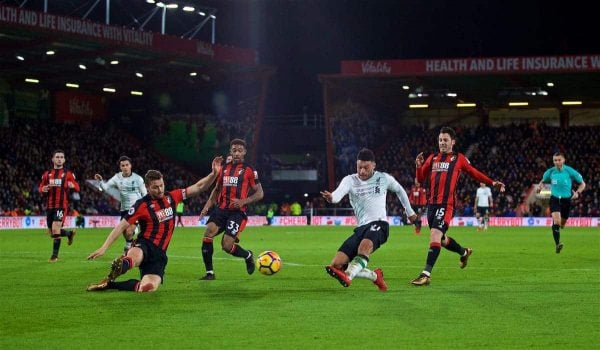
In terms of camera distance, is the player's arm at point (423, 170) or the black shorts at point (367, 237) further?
the player's arm at point (423, 170)

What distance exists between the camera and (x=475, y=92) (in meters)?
60.3

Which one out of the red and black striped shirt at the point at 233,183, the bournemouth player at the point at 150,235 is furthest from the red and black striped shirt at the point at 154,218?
the red and black striped shirt at the point at 233,183

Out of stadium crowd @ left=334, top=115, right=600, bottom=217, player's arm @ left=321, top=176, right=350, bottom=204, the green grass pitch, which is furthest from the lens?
stadium crowd @ left=334, top=115, right=600, bottom=217

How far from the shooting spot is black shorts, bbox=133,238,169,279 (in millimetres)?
13242

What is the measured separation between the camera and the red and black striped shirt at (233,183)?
16.1 m

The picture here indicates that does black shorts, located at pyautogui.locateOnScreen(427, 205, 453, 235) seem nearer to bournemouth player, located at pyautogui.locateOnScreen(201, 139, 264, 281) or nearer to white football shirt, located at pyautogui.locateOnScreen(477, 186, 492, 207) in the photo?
bournemouth player, located at pyautogui.locateOnScreen(201, 139, 264, 281)

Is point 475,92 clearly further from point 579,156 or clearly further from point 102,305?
point 102,305

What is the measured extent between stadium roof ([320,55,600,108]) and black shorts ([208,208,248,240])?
37.1m

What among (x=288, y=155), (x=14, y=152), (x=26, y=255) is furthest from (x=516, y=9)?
(x=26, y=255)

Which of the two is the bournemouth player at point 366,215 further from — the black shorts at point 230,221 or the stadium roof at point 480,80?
the stadium roof at point 480,80

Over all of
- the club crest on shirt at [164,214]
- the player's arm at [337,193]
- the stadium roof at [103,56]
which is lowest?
the club crest on shirt at [164,214]

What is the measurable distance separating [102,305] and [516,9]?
163 ft

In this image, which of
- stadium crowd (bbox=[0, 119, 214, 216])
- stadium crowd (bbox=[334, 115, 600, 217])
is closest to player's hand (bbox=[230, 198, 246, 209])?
stadium crowd (bbox=[0, 119, 214, 216])

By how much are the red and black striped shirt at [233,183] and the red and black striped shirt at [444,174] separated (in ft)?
9.68
